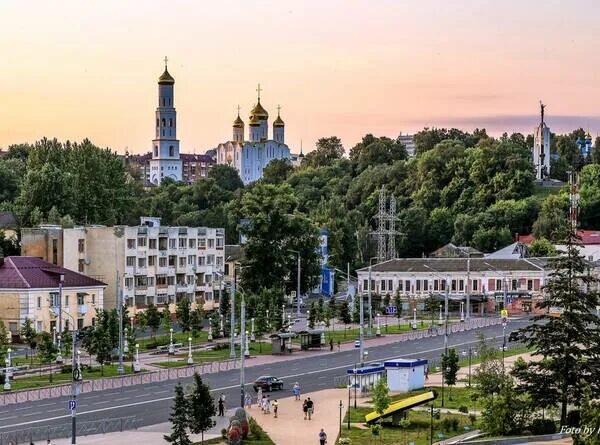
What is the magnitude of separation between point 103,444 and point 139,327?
5099 cm

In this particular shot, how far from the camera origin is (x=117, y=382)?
7244cm

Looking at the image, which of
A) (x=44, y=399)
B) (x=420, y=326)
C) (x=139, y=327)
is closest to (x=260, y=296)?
(x=139, y=327)

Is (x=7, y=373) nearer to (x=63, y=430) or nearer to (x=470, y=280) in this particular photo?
(x=63, y=430)

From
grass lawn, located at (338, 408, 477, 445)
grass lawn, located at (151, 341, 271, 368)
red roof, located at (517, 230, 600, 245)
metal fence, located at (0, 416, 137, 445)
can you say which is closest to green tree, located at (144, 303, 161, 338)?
grass lawn, located at (151, 341, 271, 368)

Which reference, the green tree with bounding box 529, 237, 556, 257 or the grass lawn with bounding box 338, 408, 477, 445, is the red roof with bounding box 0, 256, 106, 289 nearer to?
the grass lawn with bounding box 338, 408, 477, 445

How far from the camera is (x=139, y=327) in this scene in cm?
10281

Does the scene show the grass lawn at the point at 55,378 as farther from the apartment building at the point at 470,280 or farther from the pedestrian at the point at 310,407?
the apartment building at the point at 470,280

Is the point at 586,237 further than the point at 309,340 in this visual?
Yes

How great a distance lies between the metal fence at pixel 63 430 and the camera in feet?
172

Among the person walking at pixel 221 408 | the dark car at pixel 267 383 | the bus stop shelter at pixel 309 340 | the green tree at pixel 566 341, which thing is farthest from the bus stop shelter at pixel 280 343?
the green tree at pixel 566 341

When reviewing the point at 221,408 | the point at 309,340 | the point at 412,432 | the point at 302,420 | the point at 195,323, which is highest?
the point at 195,323

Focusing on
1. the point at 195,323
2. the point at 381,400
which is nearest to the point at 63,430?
the point at 381,400

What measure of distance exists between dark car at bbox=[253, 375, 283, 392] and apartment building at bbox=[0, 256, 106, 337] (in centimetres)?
2600

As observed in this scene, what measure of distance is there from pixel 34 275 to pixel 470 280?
5352 cm
